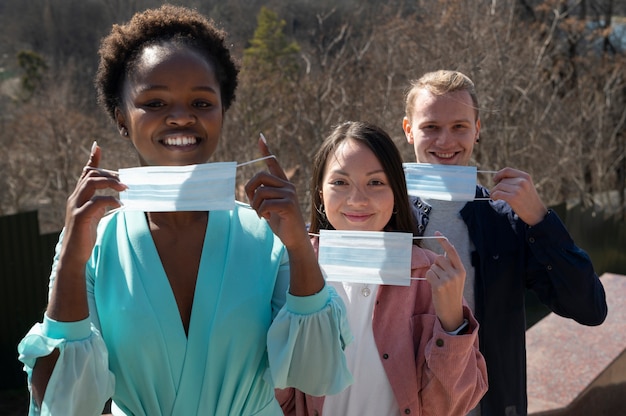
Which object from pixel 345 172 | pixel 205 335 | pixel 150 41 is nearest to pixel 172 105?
pixel 150 41

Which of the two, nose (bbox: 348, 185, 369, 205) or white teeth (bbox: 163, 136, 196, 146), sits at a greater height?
white teeth (bbox: 163, 136, 196, 146)

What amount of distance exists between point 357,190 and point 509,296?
0.82 meters

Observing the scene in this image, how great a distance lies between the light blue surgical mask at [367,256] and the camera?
2598 millimetres

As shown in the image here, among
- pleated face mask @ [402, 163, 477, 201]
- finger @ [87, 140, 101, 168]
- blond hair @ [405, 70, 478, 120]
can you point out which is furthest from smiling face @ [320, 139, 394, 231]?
finger @ [87, 140, 101, 168]

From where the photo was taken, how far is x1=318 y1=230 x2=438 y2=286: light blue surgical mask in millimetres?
2598

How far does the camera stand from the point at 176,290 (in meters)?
1.95

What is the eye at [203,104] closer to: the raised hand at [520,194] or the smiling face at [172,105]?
the smiling face at [172,105]

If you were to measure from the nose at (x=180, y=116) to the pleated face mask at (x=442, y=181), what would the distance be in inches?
48.8

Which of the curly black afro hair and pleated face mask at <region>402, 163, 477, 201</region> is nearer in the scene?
the curly black afro hair

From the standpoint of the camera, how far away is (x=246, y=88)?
445 inches

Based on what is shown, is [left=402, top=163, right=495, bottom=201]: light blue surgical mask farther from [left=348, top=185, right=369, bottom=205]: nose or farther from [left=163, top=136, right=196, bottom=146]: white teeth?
[left=163, top=136, right=196, bottom=146]: white teeth

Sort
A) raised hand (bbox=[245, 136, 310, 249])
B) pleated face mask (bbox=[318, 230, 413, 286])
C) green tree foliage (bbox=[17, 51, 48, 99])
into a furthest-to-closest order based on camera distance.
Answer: green tree foliage (bbox=[17, 51, 48, 99]), pleated face mask (bbox=[318, 230, 413, 286]), raised hand (bbox=[245, 136, 310, 249])

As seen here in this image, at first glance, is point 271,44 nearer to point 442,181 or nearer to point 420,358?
point 442,181

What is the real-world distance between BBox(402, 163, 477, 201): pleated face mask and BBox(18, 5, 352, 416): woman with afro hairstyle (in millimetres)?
1074
